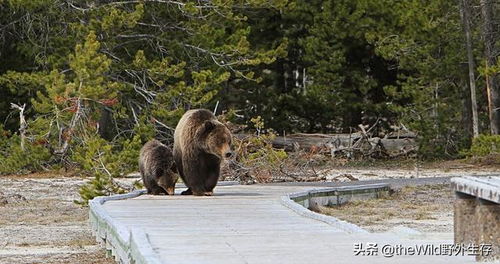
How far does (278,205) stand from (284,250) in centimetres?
522

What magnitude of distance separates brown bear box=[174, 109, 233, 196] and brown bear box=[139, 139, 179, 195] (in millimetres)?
146

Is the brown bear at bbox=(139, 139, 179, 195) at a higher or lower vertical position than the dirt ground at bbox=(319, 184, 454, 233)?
higher

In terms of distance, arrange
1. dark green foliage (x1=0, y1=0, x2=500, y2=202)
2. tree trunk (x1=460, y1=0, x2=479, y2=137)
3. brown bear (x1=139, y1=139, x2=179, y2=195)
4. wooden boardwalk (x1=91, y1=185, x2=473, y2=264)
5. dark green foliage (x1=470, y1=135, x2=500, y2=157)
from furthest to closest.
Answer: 1. tree trunk (x1=460, y1=0, x2=479, y2=137)
2. dark green foliage (x1=470, y1=135, x2=500, y2=157)
3. dark green foliage (x1=0, y1=0, x2=500, y2=202)
4. brown bear (x1=139, y1=139, x2=179, y2=195)
5. wooden boardwalk (x1=91, y1=185, x2=473, y2=264)

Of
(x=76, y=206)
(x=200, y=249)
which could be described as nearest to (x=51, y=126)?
(x=76, y=206)

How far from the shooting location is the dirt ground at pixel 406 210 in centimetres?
1545

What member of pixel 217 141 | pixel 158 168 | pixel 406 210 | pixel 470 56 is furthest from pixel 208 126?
pixel 470 56

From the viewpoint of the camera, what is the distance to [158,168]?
15992mm

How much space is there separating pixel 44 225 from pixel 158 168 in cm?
180

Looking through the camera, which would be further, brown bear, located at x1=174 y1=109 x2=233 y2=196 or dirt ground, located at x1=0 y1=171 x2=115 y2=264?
brown bear, located at x1=174 y1=109 x2=233 y2=196

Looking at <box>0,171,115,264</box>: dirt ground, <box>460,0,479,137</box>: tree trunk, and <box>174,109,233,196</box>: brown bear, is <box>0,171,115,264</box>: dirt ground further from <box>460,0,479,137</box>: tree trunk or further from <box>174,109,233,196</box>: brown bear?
<box>460,0,479,137</box>: tree trunk

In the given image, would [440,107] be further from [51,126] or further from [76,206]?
[76,206]

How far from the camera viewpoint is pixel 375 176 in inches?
1043

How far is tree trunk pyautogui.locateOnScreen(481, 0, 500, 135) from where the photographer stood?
29078mm

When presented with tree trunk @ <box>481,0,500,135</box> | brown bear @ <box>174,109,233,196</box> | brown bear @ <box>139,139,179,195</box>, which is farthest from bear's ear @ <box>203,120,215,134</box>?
tree trunk @ <box>481,0,500,135</box>
